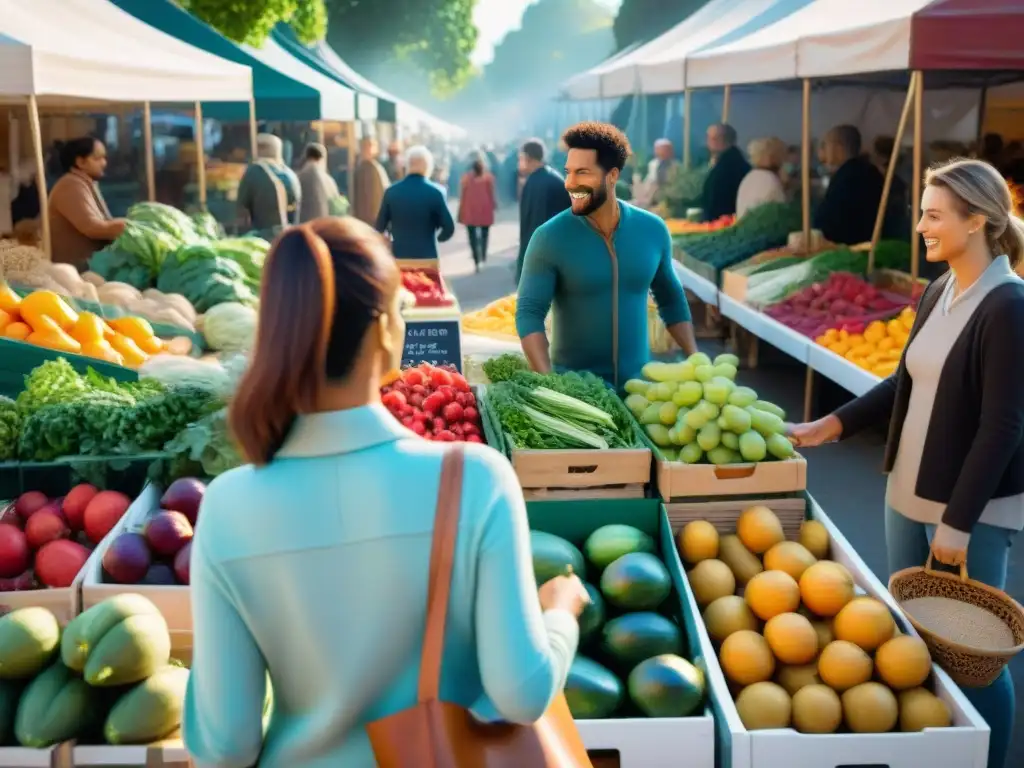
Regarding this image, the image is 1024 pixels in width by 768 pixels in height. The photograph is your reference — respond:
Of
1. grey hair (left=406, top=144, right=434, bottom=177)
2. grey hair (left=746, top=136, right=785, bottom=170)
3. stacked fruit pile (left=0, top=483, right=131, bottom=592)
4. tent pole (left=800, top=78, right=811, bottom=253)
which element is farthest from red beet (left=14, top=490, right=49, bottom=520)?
grey hair (left=746, top=136, right=785, bottom=170)

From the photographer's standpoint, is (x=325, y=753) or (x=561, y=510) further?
(x=561, y=510)

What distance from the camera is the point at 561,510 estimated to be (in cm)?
356

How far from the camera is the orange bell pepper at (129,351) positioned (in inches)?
218

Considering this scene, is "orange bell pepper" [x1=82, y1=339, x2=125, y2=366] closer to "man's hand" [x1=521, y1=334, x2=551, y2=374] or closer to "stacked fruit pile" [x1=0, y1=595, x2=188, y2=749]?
"man's hand" [x1=521, y1=334, x2=551, y2=374]

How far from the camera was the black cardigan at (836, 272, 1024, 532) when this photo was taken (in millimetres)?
3143

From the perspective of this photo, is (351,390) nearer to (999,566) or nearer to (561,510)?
(561,510)

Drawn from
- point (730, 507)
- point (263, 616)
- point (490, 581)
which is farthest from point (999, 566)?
point (263, 616)

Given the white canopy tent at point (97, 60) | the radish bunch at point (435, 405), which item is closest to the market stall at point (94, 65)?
the white canopy tent at point (97, 60)

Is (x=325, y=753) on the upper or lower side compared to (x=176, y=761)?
upper

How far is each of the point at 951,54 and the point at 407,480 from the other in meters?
5.81

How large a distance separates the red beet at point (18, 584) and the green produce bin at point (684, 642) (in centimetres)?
160

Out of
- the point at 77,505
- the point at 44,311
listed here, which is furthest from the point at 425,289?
the point at 77,505

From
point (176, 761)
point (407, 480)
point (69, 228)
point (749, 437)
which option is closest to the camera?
point (407, 480)

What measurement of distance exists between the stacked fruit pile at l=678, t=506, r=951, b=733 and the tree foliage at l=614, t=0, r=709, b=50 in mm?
43266
